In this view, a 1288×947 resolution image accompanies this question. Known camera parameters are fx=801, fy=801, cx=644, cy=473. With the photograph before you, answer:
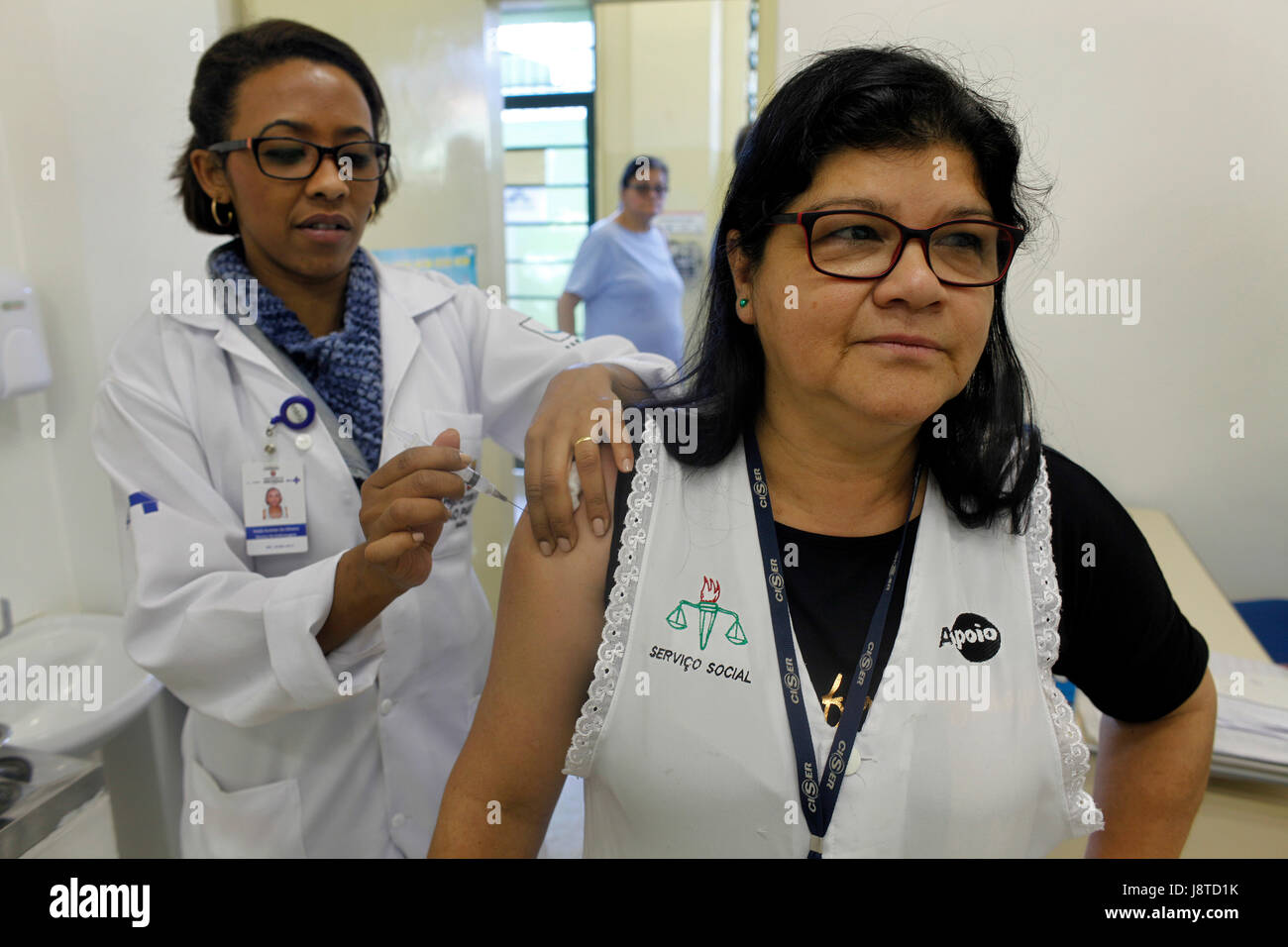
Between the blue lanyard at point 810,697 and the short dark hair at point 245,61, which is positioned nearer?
the blue lanyard at point 810,697

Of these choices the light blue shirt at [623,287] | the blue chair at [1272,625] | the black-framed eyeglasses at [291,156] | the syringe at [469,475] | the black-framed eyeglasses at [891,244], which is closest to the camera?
the black-framed eyeglasses at [891,244]

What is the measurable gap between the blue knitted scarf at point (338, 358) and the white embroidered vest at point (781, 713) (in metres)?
0.46

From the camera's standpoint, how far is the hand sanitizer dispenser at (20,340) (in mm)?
1430

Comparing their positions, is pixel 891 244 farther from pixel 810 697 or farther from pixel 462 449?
pixel 462 449

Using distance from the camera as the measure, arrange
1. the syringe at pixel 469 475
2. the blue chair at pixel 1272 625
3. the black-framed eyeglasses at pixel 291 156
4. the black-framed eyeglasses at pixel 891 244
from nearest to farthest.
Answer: the black-framed eyeglasses at pixel 891 244, the syringe at pixel 469 475, the black-framed eyeglasses at pixel 291 156, the blue chair at pixel 1272 625

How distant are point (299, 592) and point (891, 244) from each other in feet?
2.38

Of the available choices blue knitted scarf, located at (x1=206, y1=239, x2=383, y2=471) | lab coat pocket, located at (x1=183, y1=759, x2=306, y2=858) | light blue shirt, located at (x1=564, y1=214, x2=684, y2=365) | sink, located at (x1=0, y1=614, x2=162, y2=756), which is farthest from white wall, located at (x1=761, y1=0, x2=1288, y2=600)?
light blue shirt, located at (x1=564, y1=214, x2=684, y2=365)

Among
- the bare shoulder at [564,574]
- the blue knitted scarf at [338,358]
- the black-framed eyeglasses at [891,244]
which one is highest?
the black-framed eyeglasses at [891,244]

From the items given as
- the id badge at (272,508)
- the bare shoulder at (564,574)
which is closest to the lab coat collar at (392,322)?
the id badge at (272,508)

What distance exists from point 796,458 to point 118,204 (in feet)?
4.85

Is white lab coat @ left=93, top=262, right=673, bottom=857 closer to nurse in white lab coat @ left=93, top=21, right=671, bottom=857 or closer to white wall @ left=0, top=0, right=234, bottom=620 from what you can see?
nurse in white lab coat @ left=93, top=21, right=671, bottom=857

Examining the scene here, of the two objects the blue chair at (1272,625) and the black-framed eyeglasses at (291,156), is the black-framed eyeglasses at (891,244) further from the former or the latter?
the blue chair at (1272,625)

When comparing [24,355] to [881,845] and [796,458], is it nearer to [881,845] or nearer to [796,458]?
[796,458]

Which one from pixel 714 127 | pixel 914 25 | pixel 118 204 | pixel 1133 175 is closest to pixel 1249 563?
pixel 1133 175
